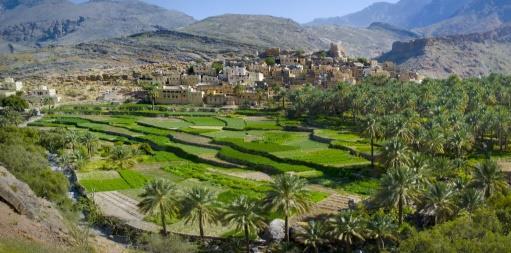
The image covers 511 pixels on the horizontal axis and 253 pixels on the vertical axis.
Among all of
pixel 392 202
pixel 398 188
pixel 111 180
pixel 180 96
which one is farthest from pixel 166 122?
pixel 398 188

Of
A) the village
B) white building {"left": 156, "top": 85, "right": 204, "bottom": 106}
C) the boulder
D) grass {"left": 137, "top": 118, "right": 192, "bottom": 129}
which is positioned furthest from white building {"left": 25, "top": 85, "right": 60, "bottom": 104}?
the boulder

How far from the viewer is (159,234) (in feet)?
152

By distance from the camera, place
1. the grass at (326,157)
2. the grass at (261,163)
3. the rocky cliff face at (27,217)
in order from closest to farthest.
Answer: the rocky cliff face at (27,217)
the grass at (261,163)
the grass at (326,157)

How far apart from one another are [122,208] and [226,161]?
21572 millimetres

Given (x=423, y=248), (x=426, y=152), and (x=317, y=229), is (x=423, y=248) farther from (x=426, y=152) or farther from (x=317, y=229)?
(x=426, y=152)

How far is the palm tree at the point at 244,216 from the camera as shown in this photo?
42.1 metres

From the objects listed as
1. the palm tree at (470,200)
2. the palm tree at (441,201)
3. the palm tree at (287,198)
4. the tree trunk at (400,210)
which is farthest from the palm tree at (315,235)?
the palm tree at (470,200)

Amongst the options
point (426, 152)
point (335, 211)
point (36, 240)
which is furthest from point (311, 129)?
point (36, 240)

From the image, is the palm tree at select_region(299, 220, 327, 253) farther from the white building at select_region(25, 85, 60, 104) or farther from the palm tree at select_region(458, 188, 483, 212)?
the white building at select_region(25, 85, 60, 104)

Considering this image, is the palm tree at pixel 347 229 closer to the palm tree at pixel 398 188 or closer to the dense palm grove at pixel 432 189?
the dense palm grove at pixel 432 189

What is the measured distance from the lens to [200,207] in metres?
44.2

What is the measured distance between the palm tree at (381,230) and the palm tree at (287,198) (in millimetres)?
5834

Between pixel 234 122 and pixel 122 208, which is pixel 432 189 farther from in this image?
pixel 234 122

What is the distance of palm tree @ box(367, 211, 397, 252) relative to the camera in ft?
132
